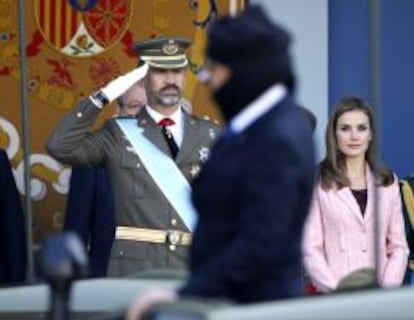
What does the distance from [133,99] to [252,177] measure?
→ 3.98m

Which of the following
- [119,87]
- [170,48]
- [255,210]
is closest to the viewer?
[255,210]

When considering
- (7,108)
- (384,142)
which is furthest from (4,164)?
(384,142)

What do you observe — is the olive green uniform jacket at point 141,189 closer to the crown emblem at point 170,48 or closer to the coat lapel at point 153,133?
the coat lapel at point 153,133

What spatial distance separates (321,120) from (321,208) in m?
1.56

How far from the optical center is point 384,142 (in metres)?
9.47

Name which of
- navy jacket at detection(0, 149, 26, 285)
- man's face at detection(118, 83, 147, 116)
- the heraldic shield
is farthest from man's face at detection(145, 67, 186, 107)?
the heraldic shield

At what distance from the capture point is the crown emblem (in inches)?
300

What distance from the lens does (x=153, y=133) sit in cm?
738

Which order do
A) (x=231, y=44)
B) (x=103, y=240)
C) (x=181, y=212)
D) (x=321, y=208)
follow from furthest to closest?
(x=103, y=240) < (x=321, y=208) < (x=181, y=212) < (x=231, y=44)

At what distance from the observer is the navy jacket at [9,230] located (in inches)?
346

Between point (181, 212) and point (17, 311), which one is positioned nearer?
point (17, 311)

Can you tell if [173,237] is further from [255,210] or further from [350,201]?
[255,210]

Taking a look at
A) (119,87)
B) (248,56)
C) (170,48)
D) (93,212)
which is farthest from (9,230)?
(248,56)

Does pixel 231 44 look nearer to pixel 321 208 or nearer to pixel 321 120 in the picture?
pixel 321 208
